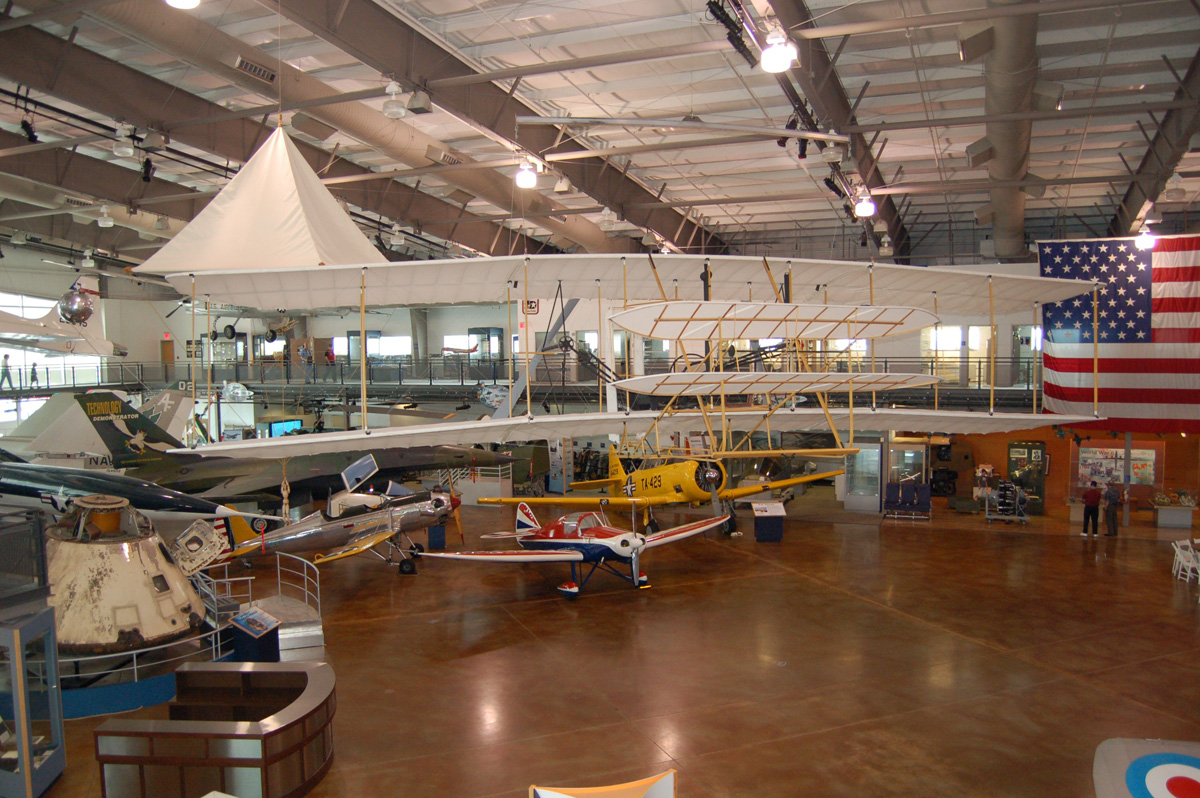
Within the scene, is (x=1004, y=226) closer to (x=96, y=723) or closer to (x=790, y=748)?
(x=790, y=748)

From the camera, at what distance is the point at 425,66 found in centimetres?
953

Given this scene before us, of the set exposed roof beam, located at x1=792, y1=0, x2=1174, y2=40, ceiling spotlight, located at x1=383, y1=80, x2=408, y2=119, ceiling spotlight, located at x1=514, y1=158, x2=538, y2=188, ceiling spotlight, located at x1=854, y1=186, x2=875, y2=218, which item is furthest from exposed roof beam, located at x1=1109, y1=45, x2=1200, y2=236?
ceiling spotlight, located at x1=383, y1=80, x2=408, y2=119

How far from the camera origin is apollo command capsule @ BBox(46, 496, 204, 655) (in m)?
6.68

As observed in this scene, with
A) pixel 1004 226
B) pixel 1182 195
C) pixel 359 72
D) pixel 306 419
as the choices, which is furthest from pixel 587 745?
pixel 306 419

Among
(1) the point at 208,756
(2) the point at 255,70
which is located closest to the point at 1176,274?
(2) the point at 255,70

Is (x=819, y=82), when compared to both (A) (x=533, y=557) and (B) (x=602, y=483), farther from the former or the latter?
(B) (x=602, y=483)

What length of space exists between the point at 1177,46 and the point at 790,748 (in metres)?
11.0

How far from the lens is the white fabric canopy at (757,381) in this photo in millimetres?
7102

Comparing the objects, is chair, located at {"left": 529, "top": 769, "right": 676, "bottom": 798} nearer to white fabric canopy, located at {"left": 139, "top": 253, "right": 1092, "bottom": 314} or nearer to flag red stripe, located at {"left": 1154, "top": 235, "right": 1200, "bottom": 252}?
white fabric canopy, located at {"left": 139, "top": 253, "right": 1092, "bottom": 314}

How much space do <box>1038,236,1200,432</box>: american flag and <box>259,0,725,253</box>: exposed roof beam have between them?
8.79 meters

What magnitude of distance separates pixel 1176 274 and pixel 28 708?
53.0 ft

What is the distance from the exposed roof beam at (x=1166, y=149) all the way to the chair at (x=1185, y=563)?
20.0ft

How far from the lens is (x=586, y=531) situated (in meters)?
10.5

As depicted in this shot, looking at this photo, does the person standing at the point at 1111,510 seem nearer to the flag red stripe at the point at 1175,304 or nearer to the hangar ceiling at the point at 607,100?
the flag red stripe at the point at 1175,304
